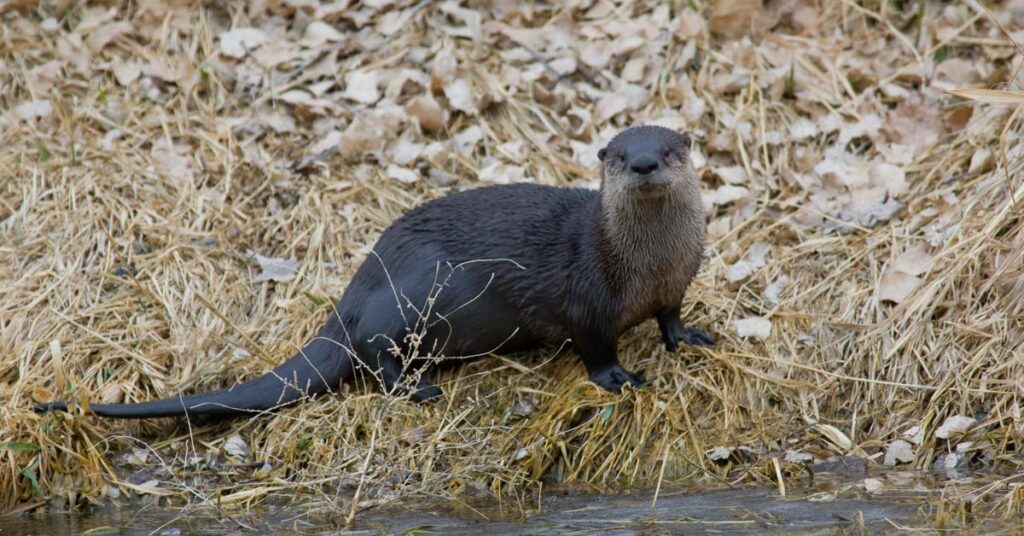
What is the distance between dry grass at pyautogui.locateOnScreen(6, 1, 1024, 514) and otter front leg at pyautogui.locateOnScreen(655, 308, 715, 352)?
0.07m

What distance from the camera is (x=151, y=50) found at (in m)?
5.94

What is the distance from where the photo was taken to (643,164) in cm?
370

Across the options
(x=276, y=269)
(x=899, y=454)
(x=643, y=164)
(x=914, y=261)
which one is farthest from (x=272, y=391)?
(x=914, y=261)

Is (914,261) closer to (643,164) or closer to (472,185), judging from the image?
(643,164)

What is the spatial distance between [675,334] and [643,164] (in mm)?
808

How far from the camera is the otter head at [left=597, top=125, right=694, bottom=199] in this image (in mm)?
3750

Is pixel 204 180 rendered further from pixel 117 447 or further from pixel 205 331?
pixel 117 447

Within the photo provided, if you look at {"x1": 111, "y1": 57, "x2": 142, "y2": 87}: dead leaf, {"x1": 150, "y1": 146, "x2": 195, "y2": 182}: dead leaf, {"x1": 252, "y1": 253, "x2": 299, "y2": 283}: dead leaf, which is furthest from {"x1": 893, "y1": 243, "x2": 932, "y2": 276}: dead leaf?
{"x1": 111, "y1": 57, "x2": 142, "y2": 87}: dead leaf

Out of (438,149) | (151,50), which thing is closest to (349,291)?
(438,149)

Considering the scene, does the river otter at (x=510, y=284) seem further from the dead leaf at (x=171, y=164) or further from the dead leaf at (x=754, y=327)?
the dead leaf at (x=171, y=164)

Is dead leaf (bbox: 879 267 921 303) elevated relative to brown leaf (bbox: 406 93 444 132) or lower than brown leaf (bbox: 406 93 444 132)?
lower

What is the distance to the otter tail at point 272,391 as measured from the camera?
401 centimetres

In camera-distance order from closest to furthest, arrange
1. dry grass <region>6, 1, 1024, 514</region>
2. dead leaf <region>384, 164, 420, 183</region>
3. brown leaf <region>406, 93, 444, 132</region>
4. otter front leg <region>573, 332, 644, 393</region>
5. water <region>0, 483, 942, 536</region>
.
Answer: water <region>0, 483, 942, 536</region> < dry grass <region>6, 1, 1024, 514</region> < otter front leg <region>573, 332, 644, 393</region> < dead leaf <region>384, 164, 420, 183</region> < brown leaf <region>406, 93, 444, 132</region>

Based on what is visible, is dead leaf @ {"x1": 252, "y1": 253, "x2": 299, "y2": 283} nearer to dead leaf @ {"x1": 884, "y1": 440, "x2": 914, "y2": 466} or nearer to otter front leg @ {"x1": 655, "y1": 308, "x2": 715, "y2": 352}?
otter front leg @ {"x1": 655, "y1": 308, "x2": 715, "y2": 352}
